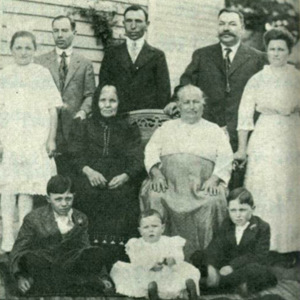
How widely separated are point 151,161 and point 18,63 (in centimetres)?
159

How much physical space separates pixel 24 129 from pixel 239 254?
93.8 inches

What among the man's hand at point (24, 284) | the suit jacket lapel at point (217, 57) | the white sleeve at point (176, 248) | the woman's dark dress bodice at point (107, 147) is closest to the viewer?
the man's hand at point (24, 284)

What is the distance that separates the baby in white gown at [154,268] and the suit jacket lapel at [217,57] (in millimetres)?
1622

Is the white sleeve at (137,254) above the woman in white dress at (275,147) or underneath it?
underneath

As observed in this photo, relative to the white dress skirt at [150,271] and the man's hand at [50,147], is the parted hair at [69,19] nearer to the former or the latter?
the man's hand at [50,147]

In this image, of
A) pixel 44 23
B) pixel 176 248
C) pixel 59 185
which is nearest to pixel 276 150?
pixel 176 248

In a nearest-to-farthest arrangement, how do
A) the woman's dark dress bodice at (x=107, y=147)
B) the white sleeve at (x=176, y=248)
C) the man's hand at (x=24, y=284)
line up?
the man's hand at (x=24, y=284), the white sleeve at (x=176, y=248), the woman's dark dress bodice at (x=107, y=147)

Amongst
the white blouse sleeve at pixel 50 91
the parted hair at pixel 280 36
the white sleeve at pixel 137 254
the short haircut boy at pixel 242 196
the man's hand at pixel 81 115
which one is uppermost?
the parted hair at pixel 280 36

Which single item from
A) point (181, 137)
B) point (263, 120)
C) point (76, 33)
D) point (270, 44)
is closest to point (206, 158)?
point (181, 137)

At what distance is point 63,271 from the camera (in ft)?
19.1

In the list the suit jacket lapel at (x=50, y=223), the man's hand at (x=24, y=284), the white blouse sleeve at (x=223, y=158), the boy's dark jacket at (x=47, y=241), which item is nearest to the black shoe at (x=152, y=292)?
the boy's dark jacket at (x=47, y=241)

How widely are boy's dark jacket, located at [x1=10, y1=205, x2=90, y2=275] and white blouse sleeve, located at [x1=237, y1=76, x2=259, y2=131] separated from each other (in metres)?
1.92

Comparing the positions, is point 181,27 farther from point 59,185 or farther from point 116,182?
point 59,185

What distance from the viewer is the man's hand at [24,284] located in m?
5.75
